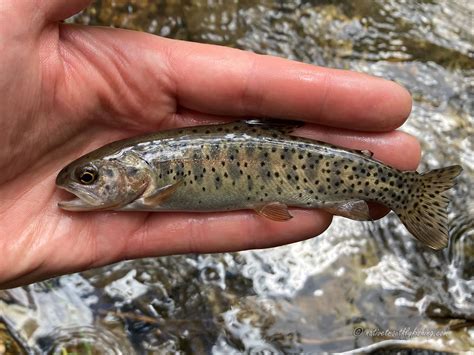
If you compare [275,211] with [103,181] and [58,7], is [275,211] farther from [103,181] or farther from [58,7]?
[58,7]

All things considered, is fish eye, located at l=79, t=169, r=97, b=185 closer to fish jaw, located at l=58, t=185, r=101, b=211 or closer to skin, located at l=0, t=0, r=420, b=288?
fish jaw, located at l=58, t=185, r=101, b=211

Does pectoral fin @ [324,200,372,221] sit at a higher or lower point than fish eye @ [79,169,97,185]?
lower

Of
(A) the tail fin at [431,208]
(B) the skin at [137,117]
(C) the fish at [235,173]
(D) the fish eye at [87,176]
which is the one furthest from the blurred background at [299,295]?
(D) the fish eye at [87,176]

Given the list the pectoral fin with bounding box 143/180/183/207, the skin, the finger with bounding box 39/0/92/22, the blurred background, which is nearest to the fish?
the pectoral fin with bounding box 143/180/183/207

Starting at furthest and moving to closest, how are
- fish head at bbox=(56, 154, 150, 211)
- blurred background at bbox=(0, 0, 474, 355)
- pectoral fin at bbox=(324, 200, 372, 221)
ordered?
blurred background at bbox=(0, 0, 474, 355), pectoral fin at bbox=(324, 200, 372, 221), fish head at bbox=(56, 154, 150, 211)

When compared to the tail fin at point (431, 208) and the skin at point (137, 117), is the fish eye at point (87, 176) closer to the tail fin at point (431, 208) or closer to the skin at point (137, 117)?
the skin at point (137, 117)

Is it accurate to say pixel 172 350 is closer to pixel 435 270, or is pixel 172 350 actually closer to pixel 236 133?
pixel 236 133

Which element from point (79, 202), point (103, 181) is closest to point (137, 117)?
point (103, 181)
